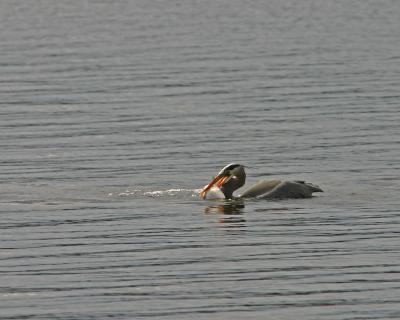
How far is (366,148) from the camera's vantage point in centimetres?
3847

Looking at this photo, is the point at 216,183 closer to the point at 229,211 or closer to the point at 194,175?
the point at 229,211

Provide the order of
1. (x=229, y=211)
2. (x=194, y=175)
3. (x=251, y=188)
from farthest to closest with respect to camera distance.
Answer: (x=194, y=175) → (x=251, y=188) → (x=229, y=211)

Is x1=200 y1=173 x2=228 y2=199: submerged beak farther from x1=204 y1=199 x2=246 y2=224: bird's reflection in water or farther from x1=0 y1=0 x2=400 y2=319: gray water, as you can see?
x1=204 y1=199 x2=246 y2=224: bird's reflection in water

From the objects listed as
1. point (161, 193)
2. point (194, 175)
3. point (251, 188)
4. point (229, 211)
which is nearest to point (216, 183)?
point (251, 188)

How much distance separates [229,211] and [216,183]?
1.38 metres

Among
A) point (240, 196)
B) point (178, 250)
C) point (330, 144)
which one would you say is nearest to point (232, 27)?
point (330, 144)

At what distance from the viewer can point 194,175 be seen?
114 feet

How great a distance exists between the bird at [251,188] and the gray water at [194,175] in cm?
29

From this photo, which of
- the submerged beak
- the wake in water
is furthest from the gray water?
the submerged beak

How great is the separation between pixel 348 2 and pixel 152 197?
77185mm

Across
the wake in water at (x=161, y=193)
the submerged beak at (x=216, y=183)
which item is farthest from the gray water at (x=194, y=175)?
the submerged beak at (x=216, y=183)

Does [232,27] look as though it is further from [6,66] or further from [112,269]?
[112,269]

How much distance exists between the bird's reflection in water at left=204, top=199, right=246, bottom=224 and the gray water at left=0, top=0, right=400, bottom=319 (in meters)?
0.07

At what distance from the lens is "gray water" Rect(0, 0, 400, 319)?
74.7 feet
